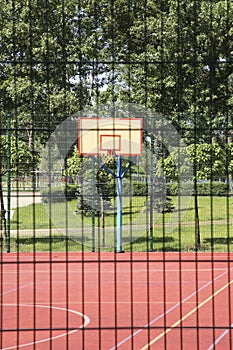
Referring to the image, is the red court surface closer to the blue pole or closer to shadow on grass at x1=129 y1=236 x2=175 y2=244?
the blue pole

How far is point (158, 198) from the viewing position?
1433cm

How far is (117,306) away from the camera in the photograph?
8.19 meters

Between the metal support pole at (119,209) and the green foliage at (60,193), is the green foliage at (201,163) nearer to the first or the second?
the metal support pole at (119,209)

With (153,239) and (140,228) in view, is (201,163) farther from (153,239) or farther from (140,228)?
(140,228)

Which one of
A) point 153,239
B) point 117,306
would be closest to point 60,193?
point 153,239

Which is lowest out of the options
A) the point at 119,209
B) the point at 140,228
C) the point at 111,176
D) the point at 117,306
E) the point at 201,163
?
the point at 117,306

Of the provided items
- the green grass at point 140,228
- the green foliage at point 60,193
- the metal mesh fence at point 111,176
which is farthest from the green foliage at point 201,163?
the green foliage at point 60,193

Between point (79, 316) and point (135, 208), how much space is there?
24.6ft

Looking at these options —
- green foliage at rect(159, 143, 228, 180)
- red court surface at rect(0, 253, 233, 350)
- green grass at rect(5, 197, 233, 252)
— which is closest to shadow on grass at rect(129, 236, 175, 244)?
green grass at rect(5, 197, 233, 252)

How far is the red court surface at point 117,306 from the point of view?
5.94 meters

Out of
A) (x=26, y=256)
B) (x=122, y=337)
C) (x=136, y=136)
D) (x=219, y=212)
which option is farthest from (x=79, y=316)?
(x=219, y=212)

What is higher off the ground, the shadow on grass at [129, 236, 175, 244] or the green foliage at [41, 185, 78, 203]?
the green foliage at [41, 185, 78, 203]

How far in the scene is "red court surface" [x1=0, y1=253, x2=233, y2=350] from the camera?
5938 millimetres

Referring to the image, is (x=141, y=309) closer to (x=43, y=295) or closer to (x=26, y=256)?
(x=43, y=295)
